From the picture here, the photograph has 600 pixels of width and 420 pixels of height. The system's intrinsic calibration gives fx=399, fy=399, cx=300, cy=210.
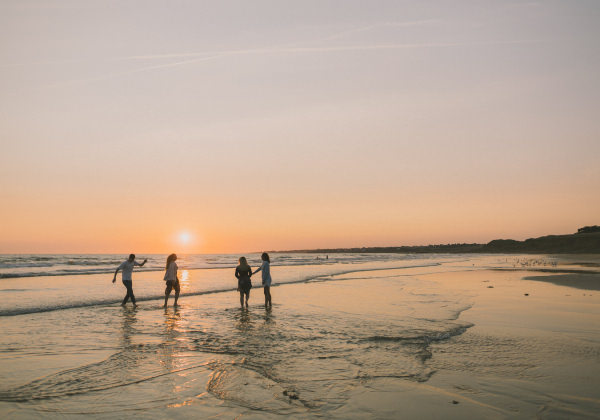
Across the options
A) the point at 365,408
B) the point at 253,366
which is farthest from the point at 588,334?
the point at 253,366

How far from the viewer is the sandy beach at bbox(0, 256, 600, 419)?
5.96m

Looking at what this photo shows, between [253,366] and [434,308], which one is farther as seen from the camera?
[434,308]

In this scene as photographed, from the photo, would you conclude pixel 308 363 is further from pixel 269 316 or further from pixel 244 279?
pixel 244 279

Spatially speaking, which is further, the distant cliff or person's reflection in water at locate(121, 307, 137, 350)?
the distant cliff

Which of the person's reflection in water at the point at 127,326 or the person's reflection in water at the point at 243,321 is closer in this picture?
the person's reflection in water at the point at 127,326

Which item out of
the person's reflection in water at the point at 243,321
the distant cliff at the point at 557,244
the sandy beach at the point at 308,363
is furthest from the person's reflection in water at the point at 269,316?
the distant cliff at the point at 557,244

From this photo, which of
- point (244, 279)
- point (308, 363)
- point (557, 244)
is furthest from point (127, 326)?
point (557, 244)

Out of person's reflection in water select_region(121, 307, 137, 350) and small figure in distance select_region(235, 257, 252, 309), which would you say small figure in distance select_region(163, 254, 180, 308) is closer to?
person's reflection in water select_region(121, 307, 137, 350)

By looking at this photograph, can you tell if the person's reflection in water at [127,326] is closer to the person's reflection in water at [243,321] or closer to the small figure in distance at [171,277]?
the small figure in distance at [171,277]

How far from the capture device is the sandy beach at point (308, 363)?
5961 millimetres

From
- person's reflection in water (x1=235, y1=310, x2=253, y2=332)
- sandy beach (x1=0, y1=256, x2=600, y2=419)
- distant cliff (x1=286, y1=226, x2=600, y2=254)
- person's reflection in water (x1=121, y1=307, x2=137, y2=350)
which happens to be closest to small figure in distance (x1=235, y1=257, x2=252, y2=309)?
person's reflection in water (x1=235, y1=310, x2=253, y2=332)

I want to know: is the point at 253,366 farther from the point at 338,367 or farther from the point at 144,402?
the point at 144,402

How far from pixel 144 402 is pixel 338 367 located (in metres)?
3.63

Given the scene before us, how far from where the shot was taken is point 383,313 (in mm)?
14500
